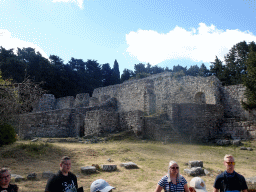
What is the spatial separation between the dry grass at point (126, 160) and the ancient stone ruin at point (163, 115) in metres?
2.12

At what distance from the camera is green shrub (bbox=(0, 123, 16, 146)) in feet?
36.7

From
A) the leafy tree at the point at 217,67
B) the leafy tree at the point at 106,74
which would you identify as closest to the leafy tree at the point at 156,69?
the leafy tree at the point at 106,74

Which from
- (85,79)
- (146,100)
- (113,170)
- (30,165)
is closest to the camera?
(113,170)

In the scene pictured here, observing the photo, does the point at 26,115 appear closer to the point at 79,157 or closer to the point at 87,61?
the point at 79,157

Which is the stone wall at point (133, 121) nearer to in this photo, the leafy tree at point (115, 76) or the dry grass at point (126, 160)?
the dry grass at point (126, 160)

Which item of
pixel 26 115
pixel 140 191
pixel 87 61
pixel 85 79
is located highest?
pixel 87 61

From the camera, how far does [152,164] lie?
863 cm

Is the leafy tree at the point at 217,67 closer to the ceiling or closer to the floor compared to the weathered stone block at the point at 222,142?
closer to the ceiling

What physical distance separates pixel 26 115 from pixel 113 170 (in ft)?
44.3

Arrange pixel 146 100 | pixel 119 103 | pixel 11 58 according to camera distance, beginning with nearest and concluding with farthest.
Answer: pixel 146 100
pixel 119 103
pixel 11 58

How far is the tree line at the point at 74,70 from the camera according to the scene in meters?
31.7

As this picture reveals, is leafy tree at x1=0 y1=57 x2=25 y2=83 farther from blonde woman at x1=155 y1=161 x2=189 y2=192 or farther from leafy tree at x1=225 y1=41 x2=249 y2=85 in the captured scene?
blonde woman at x1=155 y1=161 x2=189 y2=192

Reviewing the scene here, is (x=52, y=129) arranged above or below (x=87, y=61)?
below

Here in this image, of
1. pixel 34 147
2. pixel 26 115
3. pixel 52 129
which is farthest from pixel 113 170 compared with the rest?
pixel 26 115
